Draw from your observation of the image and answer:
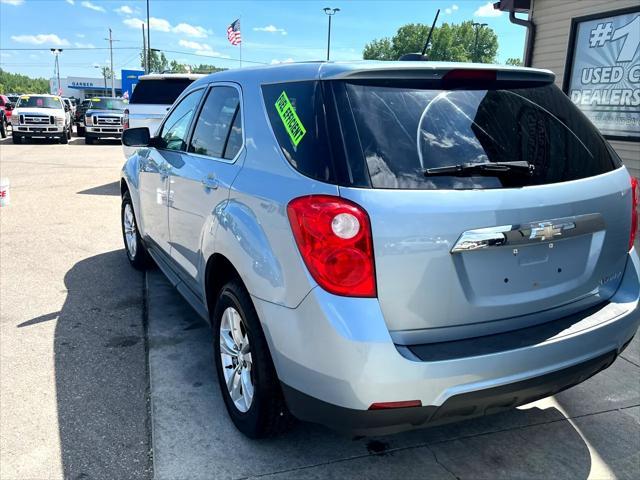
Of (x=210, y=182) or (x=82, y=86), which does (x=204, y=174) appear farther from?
(x=82, y=86)

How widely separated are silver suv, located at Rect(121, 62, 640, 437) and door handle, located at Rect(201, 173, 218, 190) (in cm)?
20

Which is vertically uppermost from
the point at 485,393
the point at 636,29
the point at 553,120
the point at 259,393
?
the point at 636,29

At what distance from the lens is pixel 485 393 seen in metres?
2.13

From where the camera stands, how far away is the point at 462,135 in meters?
2.29

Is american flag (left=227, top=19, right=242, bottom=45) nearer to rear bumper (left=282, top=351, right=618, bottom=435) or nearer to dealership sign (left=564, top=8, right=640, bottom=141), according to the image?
dealership sign (left=564, top=8, right=640, bottom=141)

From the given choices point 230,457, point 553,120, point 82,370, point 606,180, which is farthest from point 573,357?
point 82,370

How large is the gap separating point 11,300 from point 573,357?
4.40 meters

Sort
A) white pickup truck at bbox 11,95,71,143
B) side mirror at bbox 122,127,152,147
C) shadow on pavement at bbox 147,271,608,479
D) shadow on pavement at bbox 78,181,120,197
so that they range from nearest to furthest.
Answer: shadow on pavement at bbox 147,271,608,479 → side mirror at bbox 122,127,152,147 → shadow on pavement at bbox 78,181,120,197 → white pickup truck at bbox 11,95,71,143

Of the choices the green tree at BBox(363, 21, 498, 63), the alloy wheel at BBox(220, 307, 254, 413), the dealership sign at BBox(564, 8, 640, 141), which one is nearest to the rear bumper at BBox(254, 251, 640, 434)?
the alloy wheel at BBox(220, 307, 254, 413)

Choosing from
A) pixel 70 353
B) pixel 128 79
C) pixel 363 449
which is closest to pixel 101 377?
pixel 70 353

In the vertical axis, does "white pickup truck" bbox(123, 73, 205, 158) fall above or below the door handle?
above

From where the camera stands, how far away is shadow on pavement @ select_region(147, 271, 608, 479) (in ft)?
8.46

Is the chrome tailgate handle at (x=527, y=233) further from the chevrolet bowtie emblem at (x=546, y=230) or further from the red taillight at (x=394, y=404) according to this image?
the red taillight at (x=394, y=404)

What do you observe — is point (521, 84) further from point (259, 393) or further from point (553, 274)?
point (259, 393)
